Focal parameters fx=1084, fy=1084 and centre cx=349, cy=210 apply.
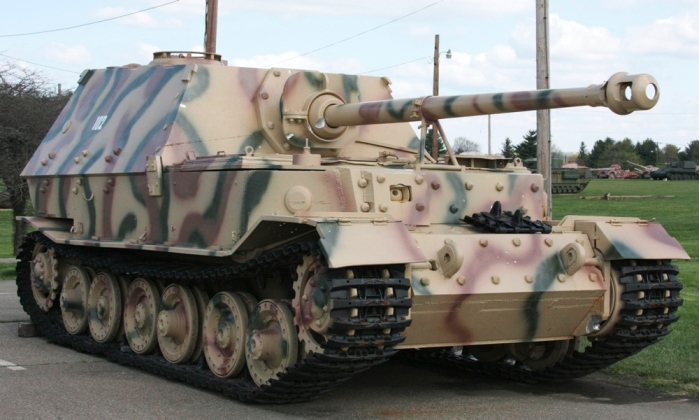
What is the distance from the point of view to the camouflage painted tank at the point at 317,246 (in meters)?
8.30

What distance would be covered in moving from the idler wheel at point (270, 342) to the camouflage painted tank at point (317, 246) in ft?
0.06

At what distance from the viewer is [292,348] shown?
8719 millimetres

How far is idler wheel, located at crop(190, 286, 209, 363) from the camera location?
34.0 feet

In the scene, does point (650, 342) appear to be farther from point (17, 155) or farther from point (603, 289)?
point (17, 155)

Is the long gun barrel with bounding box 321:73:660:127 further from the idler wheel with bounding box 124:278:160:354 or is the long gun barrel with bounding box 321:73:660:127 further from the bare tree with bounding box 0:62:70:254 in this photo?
the bare tree with bounding box 0:62:70:254

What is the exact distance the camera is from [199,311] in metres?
10.4

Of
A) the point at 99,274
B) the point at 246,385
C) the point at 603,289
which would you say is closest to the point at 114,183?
the point at 99,274

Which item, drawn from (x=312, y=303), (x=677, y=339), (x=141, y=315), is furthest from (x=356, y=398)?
(x=677, y=339)

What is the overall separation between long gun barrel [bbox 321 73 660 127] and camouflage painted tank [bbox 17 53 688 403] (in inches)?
0.8

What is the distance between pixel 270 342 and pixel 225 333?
89 centimetres

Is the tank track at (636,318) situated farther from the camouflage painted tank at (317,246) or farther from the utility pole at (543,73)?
the utility pole at (543,73)

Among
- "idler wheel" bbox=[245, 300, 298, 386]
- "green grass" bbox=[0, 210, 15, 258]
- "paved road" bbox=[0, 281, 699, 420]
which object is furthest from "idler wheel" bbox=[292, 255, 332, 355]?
"green grass" bbox=[0, 210, 15, 258]

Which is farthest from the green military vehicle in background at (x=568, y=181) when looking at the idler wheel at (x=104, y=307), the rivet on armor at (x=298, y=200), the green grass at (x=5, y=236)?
the rivet on armor at (x=298, y=200)

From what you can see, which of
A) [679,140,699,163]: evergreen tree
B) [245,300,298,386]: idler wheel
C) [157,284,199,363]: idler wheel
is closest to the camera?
[245,300,298,386]: idler wheel
